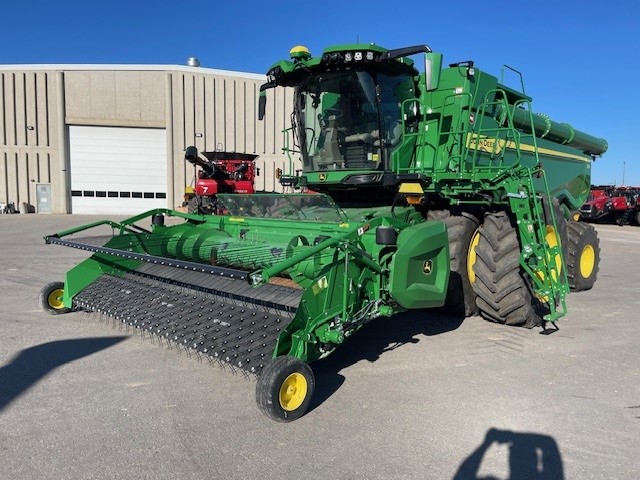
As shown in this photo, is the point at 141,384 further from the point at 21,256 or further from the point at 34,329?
the point at 21,256

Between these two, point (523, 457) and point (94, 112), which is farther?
point (94, 112)

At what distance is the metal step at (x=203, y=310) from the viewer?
3.43 m

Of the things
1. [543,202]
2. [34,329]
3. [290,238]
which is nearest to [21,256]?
[34,329]

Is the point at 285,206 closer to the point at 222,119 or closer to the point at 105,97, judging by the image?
the point at 222,119

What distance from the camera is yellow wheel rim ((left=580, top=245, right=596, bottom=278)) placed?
25.5ft

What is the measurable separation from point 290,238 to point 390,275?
129 cm

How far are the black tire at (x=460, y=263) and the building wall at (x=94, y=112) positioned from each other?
2051cm

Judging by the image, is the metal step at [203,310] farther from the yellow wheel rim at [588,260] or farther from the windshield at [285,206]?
the yellow wheel rim at [588,260]

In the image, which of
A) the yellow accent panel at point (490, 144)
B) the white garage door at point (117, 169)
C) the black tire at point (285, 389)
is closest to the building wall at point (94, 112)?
the white garage door at point (117, 169)

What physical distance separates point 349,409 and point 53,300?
3.96 metres

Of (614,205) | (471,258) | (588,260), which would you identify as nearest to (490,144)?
(471,258)

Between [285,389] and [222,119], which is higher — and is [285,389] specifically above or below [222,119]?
below

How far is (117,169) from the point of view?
83.1 ft

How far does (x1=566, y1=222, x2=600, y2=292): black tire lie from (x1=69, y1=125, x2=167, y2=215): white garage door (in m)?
21.7
